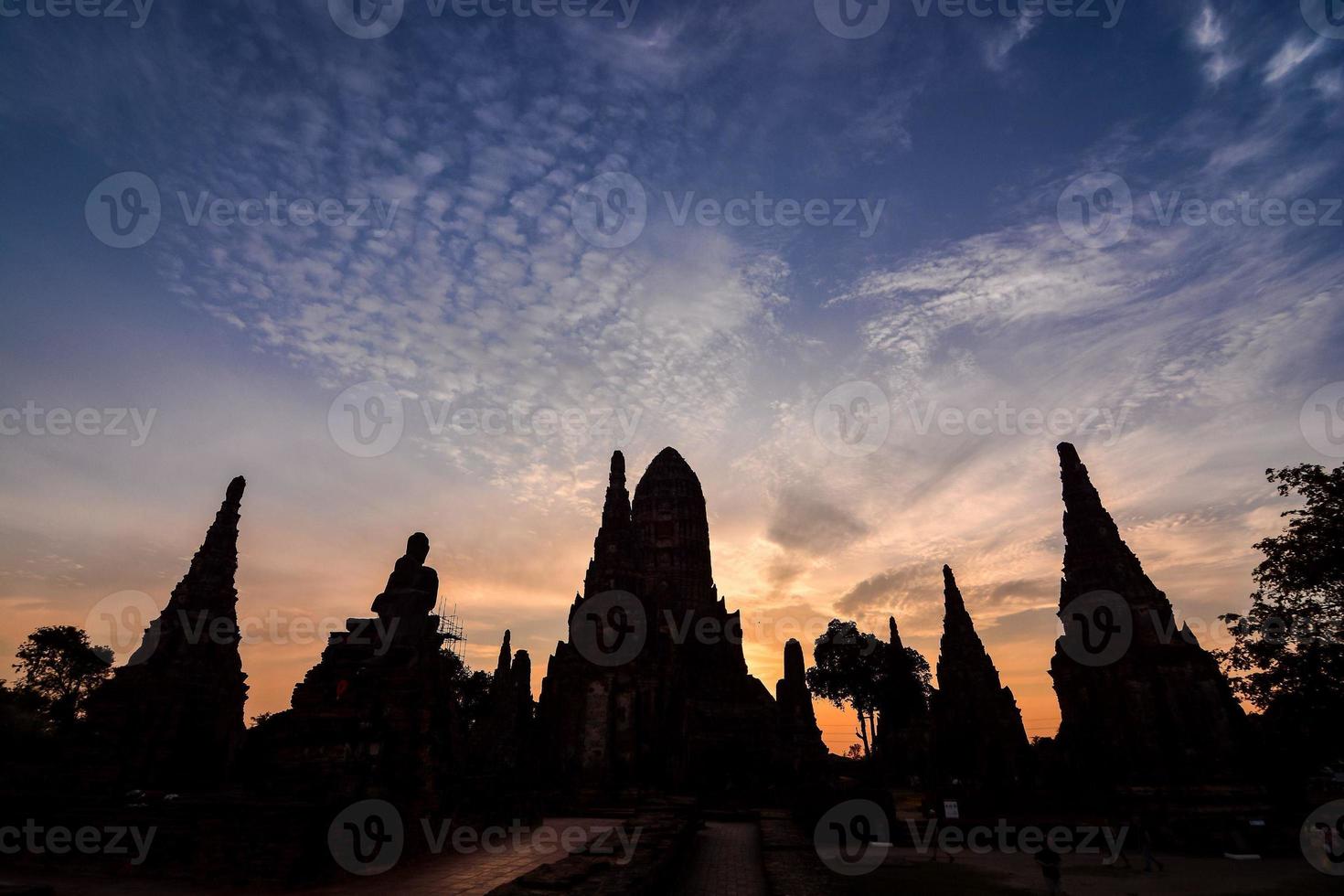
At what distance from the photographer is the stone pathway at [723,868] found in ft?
44.6

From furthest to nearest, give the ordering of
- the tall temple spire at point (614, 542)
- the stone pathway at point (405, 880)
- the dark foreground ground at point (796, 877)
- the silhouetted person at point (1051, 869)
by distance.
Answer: the tall temple spire at point (614, 542) → the silhouetted person at point (1051, 869) → the dark foreground ground at point (796, 877) → the stone pathway at point (405, 880)

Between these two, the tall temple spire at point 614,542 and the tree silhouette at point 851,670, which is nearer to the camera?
the tall temple spire at point 614,542

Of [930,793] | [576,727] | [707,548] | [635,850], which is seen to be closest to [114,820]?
[635,850]

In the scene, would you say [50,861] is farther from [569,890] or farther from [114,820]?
[569,890]

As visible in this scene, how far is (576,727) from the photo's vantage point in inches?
1251

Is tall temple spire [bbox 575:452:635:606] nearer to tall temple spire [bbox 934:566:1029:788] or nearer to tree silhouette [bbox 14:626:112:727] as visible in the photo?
tall temple spire [bbox 934:566:1029:788]

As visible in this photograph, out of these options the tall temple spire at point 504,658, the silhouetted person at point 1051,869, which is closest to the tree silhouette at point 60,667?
the tall temple spire at point 504,658
